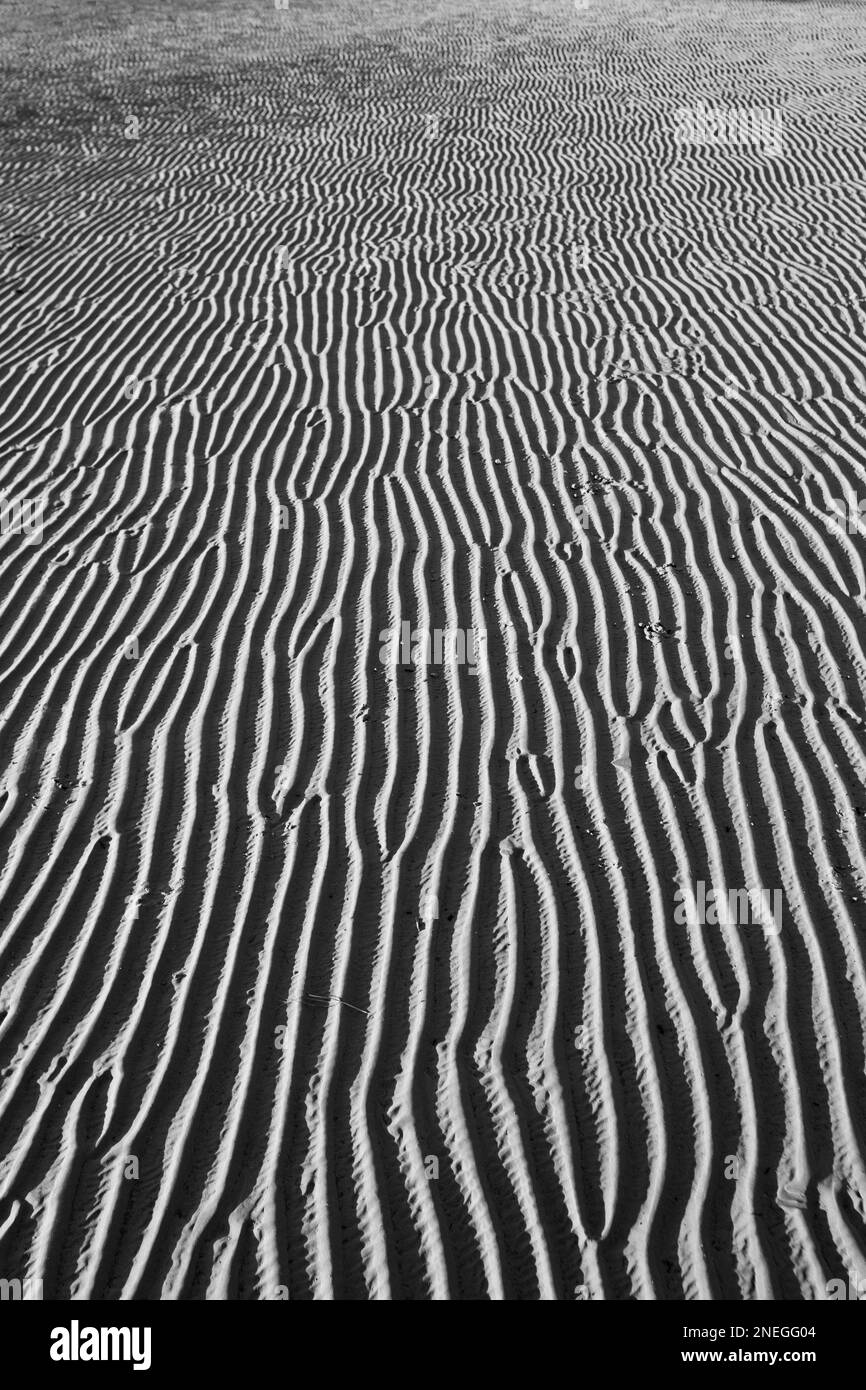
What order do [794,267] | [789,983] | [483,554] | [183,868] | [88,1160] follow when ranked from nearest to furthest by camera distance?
1. [88,1160]
2. [789,983]
3. [183,868]
4. [483,554]
5. [794,267]

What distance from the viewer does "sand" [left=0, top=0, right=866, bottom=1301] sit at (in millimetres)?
3502

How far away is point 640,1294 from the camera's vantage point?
324cm

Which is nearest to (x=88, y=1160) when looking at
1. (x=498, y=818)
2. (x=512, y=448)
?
(x=498, y=818)

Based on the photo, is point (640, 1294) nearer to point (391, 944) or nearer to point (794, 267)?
point (391, 944)

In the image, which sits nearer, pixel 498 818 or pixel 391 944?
pixel 391 944

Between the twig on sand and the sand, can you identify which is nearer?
the sand

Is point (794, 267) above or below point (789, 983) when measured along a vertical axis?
above

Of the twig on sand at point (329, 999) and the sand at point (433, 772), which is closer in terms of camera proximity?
the sand at point (433, 772)

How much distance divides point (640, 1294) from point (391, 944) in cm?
154

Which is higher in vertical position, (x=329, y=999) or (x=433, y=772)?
(x=433, y=772)

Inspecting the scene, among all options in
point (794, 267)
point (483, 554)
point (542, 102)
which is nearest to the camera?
point (483, 554)

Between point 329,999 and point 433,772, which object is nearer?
point 329,999

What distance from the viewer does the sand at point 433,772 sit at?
138 inches

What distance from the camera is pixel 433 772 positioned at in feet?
16.7
